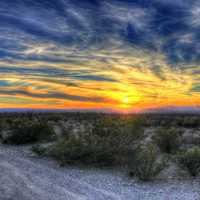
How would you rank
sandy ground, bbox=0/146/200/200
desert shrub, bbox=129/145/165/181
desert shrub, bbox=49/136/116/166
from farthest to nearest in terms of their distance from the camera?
desert shrub, bbox=49/136/116/166, desert shrub, bbox=129/145/165/181, sandy ground, bbox=0/146/200/200

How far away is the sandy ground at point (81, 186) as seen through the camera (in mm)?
9516

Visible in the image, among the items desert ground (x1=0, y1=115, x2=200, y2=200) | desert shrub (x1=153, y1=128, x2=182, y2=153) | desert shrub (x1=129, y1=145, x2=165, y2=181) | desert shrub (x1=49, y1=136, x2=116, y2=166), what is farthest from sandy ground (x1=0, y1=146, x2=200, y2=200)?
desert shrub (x1=153, y1=128, x2=182, y2=153)

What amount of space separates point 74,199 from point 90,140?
A: 7.32m

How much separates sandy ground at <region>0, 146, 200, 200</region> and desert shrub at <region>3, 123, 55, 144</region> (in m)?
9.07

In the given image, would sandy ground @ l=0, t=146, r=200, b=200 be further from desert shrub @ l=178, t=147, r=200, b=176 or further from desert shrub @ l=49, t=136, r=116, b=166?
desert shrub @ l=49, t=136, r=116, b=166

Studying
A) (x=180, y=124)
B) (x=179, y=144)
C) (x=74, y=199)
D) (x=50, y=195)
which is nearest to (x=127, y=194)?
(x=74, y=199)

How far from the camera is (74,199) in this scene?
953 centimetres

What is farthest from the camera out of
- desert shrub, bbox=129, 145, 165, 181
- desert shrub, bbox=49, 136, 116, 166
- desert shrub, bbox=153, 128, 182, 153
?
desert shrub, bbox=153, 128, 182, 153

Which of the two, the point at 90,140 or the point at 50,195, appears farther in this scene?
the point at 90,140

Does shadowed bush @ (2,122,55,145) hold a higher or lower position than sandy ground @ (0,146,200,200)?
higher

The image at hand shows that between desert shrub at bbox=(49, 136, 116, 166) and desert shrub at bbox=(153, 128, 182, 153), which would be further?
desert shrub at bbox=(153, 128, 182, 153)

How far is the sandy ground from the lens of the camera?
9.52 metres

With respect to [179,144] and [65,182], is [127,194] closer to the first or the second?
[65,182]

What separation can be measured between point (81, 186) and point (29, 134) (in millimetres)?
13155
